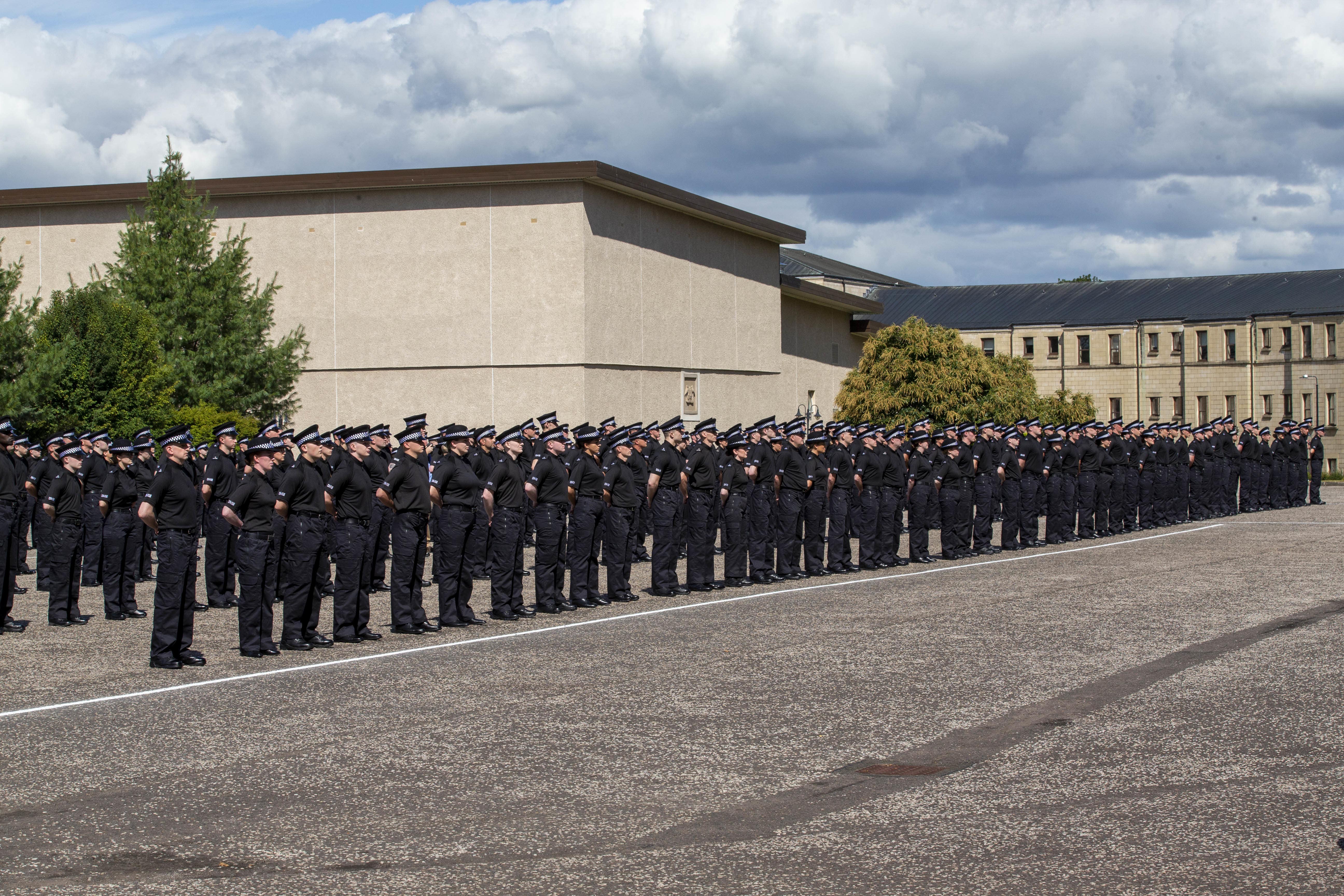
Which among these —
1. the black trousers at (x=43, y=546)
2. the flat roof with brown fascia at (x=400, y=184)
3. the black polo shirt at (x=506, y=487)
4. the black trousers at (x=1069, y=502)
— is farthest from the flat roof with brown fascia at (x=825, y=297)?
the black polo shirt at (x=506, y=487)

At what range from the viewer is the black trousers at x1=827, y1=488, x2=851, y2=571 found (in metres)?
18.9

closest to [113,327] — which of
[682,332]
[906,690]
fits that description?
[682,332]

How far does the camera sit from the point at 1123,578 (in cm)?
1727

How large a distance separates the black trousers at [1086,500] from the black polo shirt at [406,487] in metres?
14.9

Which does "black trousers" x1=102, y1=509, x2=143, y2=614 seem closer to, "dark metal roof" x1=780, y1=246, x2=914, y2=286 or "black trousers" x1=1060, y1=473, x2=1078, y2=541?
"black trousers" x1=1060, y1=473, x2=1078, y2=541

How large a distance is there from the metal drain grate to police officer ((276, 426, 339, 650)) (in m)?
6.44

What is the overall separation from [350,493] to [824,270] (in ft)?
251

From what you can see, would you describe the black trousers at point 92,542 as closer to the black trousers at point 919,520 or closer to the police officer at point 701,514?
the police officer at point 701,514

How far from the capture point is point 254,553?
12227 millimetres

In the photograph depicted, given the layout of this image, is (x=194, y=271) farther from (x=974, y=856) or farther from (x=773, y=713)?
(x=974, y=856)

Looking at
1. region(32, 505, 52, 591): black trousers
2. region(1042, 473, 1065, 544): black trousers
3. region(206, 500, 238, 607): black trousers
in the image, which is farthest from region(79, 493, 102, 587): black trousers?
region(1042, 473, 1065, 544): black trousers

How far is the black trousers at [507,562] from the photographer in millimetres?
14641

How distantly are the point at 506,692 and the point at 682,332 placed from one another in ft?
91.3

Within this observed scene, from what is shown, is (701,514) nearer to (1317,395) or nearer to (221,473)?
(221,473)
